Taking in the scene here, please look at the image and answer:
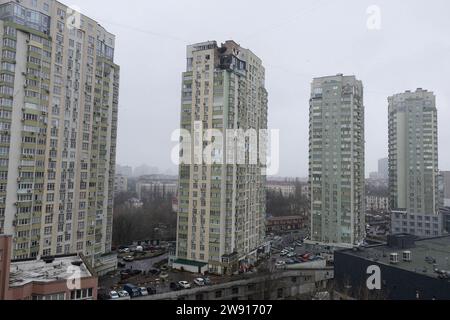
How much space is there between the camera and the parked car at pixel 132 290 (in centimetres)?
608

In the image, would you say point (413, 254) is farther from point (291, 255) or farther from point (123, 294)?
point (123, 294)

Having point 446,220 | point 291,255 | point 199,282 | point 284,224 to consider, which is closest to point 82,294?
point 199,282

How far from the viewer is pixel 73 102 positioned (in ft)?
22.3

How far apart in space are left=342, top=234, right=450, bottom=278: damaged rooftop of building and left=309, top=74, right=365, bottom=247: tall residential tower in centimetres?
257

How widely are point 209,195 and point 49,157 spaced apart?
3.30 m

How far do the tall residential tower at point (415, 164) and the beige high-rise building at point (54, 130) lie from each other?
10.4m

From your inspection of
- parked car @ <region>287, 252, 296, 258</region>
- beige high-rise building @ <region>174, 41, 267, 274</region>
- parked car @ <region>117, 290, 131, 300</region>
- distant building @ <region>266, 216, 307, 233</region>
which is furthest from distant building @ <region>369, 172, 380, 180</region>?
parked car @ <region>117, 290, 131, 300</region>

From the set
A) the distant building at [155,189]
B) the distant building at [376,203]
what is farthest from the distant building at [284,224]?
the distant building at [155,189]

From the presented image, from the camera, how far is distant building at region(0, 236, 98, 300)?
112 inches

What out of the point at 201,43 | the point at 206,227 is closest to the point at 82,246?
the point at 206,227

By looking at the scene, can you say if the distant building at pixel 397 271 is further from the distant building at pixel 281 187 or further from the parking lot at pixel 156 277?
the distant building at pixel 281 187

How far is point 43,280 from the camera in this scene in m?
Result: 3.09

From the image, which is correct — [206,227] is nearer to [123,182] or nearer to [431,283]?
[431,283]

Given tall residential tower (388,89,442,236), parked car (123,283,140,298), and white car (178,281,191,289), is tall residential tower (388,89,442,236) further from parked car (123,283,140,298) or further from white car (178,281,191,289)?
parked car (123,283,140,298)
